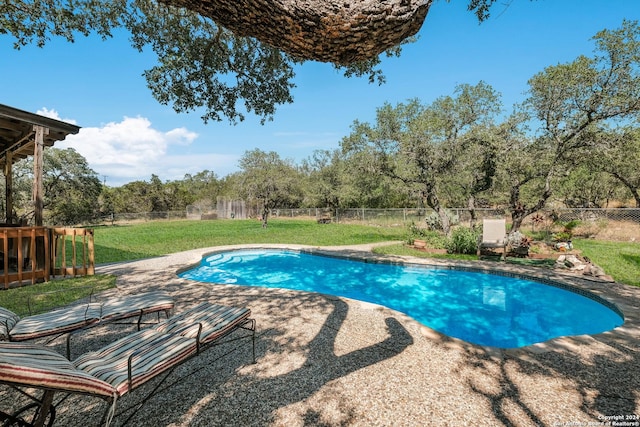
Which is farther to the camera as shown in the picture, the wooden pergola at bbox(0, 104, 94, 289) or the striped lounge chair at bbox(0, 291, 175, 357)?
the wooden pergola at bbox(0, 104, 94, 289)

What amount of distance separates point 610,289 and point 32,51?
11.5 meters

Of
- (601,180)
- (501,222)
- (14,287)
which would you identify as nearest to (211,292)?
(14,287)

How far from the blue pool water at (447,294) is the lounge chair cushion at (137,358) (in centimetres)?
422

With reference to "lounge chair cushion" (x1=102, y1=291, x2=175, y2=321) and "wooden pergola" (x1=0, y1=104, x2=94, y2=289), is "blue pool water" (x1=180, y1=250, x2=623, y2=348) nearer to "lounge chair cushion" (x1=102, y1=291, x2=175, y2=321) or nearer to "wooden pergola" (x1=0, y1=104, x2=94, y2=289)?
"wooden pergola" (x1=0, y1=104, x2=94, y2=289)

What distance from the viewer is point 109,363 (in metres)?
2.05

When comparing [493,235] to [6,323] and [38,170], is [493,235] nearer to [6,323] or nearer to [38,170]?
[6,323]

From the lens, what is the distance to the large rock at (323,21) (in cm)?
133

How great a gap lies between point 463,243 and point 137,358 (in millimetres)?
9935

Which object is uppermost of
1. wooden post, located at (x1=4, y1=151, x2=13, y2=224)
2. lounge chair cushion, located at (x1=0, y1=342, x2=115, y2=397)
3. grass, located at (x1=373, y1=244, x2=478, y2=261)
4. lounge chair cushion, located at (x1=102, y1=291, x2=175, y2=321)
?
wooden post, located at (x1=4, y1=151, x2=13, y2=224)

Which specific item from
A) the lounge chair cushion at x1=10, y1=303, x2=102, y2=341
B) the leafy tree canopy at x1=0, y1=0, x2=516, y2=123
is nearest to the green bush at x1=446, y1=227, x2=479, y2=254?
the leafy tree canopy at x1=0, y1=0, x2=516, y2=123

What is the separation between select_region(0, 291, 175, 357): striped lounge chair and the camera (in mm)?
2584

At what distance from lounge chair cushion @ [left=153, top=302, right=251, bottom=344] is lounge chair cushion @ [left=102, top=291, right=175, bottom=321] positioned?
556 mm

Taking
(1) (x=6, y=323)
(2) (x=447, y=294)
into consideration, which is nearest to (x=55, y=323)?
(1) (x=6, y=323)

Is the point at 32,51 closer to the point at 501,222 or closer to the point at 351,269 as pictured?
the point at 351,269
